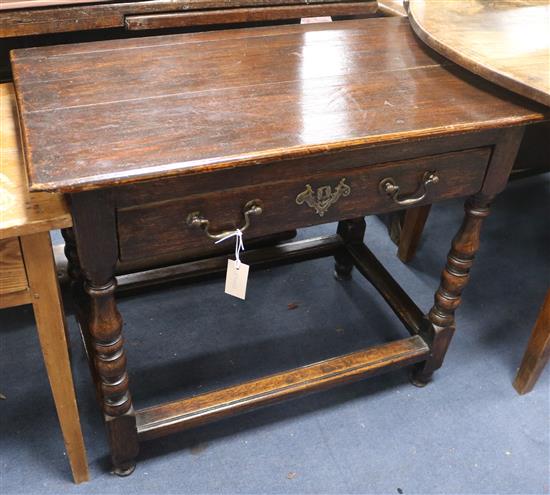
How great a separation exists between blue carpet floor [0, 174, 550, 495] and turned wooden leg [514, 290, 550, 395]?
34mm

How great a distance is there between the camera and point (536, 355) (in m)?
1.44

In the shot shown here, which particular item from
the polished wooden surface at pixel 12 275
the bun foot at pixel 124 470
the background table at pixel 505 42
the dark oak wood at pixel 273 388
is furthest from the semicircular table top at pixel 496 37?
the bun foot at pixel 124 470

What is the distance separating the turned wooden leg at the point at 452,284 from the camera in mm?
1209

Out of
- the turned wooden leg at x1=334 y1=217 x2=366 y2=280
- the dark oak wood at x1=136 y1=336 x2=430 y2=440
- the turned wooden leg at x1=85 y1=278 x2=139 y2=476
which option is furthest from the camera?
the turned wooden leg at x1=334 y1=217 x2=366 y2=280

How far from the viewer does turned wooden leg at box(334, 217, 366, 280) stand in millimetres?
1665

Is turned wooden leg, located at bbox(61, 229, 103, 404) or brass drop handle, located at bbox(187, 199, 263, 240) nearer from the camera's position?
brass drop handle, located at bbox(187, 199, 263, 240)

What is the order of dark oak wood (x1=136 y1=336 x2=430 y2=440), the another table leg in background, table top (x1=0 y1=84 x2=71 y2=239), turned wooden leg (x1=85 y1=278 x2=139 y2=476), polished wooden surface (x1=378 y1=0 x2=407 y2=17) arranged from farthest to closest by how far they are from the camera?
the another table leg in background
polished wooden surface (x1=378 y1=0 x2=407 y2=17)
dark oak wood (x1=136 y1=336 x2=430 y2=440)
turned wooden leg (x1=85 y1=278 x2=139 y2=476)
table top (x1=0 y1=84 x2=71 y2=239)

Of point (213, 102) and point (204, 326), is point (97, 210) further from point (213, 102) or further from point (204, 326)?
point (204, 326)

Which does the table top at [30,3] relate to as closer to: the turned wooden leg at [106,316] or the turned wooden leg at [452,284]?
the turned wooden leg at [106,316]

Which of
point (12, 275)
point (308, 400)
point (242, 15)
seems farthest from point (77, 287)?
point (242, 15)

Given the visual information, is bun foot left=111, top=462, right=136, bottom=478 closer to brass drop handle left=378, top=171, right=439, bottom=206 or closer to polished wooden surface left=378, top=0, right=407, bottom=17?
brass drop handle left=378, top=171, right=439, bottom=206

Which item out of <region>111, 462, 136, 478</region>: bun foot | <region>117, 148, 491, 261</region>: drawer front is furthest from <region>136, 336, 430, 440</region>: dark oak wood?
<region>117, 148, 491, 261</region>: drawer front

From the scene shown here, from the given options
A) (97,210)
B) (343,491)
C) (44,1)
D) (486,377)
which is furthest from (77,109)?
(486,377)

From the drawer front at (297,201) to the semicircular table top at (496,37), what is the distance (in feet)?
0.46
